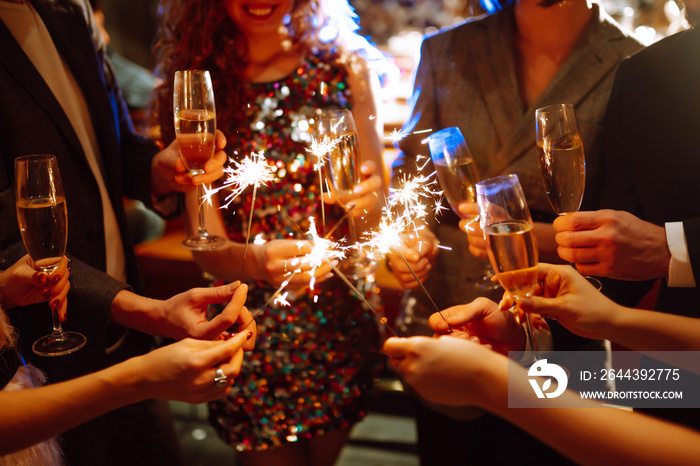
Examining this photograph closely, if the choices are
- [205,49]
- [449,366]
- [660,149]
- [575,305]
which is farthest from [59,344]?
[660,149]

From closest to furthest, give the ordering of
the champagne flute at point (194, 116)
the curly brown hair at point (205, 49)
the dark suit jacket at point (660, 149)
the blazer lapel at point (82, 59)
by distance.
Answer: the dark suit jacket at point (660, 149)
the champagne flute at point (194, 116)
the blazer lapel at point (82, 59)
the curly brown hair at point (205, 49)

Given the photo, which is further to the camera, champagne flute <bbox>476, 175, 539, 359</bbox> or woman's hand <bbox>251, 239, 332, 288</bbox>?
woman's hand <bbox>251, 239, 332, 288</bbox>

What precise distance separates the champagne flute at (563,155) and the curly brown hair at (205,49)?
3.23 feet

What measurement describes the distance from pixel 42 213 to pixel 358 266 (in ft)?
2.78

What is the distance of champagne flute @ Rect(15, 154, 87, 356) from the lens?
120 centimetres

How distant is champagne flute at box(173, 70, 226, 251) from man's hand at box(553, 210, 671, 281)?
0.91m

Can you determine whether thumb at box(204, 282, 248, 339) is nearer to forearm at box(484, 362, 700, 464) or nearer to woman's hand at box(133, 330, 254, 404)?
woman's hand at box(133, 330, 254, 404)

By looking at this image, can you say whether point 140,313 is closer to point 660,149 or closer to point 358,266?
point 358,266

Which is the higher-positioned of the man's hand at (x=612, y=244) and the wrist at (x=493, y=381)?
the man's hand at (x=612, y=244)

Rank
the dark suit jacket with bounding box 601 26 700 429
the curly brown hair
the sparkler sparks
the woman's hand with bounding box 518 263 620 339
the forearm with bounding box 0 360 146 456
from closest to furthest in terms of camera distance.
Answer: the forearm with bounding box 0 360 146 456
the woman's hand with bounding box 518 263 620 339
the dark suit jacket with bounding box 601 26 700 429
the sparkler sparks
the curly brown hair

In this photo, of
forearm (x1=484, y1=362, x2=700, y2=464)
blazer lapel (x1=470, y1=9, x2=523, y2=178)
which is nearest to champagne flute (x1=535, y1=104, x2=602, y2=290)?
blazer lapel (x1=470, y1=9, x2=523, y2=178)

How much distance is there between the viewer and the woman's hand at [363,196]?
1.58 metres


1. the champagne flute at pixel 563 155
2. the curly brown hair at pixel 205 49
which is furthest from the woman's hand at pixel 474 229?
the curly brown hair at pixel 205 49

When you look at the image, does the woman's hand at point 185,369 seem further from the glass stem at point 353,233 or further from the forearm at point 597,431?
the glass stem at point 353,233
